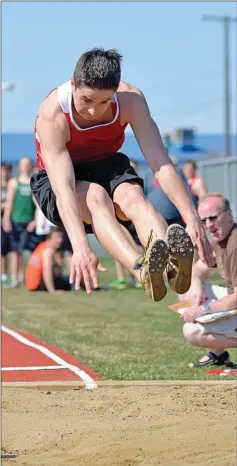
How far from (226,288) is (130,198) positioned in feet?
→ 7.23

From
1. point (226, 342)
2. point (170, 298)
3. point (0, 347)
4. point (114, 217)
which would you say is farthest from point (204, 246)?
point (170, 298)

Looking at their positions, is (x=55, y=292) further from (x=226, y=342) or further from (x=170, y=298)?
(x=226, y=342)

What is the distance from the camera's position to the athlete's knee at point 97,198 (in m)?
6.17

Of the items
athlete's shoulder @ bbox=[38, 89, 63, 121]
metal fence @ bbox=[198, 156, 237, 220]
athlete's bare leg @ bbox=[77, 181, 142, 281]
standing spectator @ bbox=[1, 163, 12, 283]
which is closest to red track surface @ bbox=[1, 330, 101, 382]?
athlete's bare leg @ bbox=[77, 181, 142, 281]

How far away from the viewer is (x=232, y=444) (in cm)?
596

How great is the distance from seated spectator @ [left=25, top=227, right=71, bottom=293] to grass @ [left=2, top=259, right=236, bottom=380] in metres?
0.28

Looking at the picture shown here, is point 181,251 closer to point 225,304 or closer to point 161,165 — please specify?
point 161,165

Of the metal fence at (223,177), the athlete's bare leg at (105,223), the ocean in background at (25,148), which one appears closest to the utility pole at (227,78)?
the ocean in background at (25,148)

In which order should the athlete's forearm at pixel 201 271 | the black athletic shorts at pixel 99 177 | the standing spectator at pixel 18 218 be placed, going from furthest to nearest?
the standing spectator at pixel 18 218, the athlete's forearm at pixel 201 271, the black athletic shorts at pixel 99 177

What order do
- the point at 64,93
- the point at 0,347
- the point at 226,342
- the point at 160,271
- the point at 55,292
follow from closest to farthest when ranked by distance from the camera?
1. the point at 160,271
2. the point at 64,93
3. the point at 226,342
4. the point at 0,347
5. the point at 55,292

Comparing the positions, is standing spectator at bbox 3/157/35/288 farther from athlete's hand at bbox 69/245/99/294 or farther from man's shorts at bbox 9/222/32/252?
athlete's hand at bbox 69/245/99/294

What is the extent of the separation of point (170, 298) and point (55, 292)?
209 cm

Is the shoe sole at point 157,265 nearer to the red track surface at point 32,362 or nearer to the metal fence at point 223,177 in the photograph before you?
the red track surface at point 32,362

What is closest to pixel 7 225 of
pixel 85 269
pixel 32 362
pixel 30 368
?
pixel 32 362
